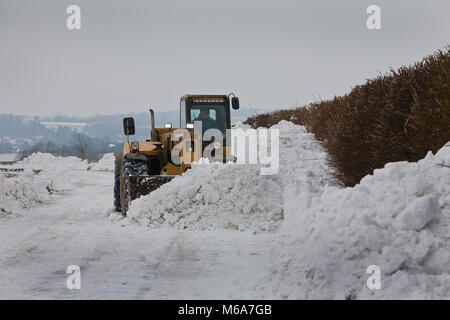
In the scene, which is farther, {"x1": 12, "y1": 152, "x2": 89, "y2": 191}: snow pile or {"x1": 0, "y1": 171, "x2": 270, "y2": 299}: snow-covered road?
{"x1": 12, "y1": 152, "x2": 89, "y2": 191}: snow pile

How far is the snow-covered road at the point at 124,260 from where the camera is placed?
523cm

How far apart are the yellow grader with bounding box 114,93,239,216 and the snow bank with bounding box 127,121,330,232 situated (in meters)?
0.55

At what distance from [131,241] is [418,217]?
431 cm

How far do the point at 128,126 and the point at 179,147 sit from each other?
1174 mm

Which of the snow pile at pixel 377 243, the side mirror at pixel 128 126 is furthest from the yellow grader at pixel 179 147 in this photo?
the snow pile at pixel 377 243

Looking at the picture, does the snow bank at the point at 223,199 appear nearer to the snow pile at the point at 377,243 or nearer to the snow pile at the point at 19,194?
the snow pile at the point at 377,243

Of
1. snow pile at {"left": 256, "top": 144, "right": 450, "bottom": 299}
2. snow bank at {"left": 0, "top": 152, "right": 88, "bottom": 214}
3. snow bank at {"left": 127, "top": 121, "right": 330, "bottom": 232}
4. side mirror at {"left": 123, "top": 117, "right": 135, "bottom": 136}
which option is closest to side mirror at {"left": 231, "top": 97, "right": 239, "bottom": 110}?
snow bank at {"left": 127, "top": 121, "right": 330, "bottom": 232}

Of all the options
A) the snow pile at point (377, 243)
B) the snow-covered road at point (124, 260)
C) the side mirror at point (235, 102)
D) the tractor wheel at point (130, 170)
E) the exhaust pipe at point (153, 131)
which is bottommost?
the snow-covered road at point (124, 260)

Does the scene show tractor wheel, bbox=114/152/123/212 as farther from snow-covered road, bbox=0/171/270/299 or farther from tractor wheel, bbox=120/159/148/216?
snow-covered road, bbox=0/171/270/299

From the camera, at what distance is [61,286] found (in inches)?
212

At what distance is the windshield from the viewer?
11.1m

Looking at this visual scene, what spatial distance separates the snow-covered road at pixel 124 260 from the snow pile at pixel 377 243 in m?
0.51
